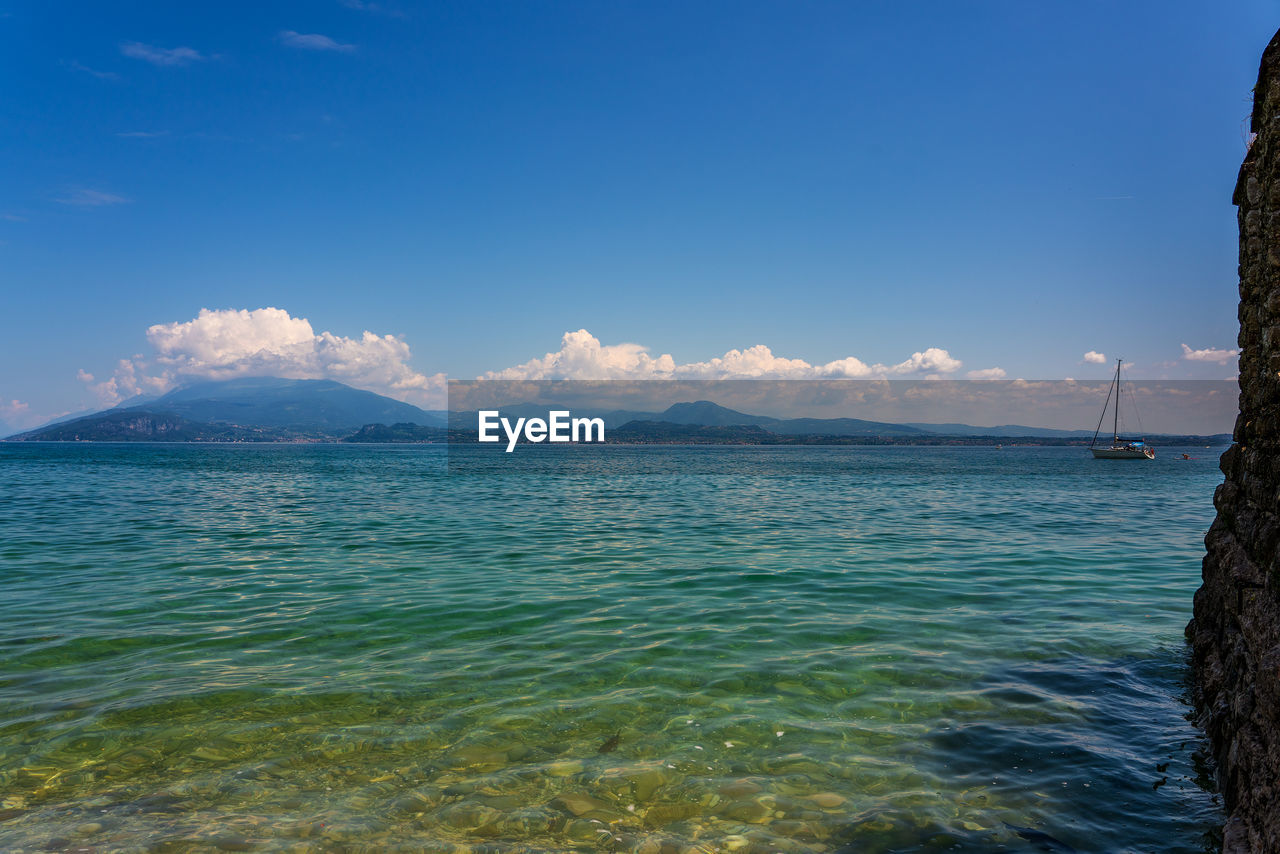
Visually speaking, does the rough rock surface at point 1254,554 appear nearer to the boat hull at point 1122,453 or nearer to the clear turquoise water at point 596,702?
the clear turquoise water at point 596,702

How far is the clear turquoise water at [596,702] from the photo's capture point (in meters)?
5.72

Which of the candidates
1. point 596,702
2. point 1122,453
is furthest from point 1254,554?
point 1122,453

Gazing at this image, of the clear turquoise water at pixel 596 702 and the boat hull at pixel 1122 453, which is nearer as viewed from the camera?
the clear turquoise water at pixel 596 702

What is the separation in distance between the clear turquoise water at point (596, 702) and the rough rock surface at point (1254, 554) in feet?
2.00

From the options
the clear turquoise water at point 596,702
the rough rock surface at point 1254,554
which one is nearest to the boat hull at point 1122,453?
the clear turquoise water at point 596,702

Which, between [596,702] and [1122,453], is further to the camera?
[1122,453]

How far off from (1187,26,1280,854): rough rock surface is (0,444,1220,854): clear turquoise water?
61 centimetres

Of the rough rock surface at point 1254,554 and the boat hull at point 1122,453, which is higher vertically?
the rough rock surface at point 1254,554

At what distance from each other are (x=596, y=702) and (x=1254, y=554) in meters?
7.05

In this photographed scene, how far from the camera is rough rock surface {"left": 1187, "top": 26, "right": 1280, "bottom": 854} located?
16.0 feet

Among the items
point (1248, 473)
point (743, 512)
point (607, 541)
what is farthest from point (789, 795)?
point (743, 512)

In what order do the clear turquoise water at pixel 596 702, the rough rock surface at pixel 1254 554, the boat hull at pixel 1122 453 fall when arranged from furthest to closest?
the boat hull at pixel 1122 453, the clear turquoise water at pixel 596 702, the rough rock surface at pixel 1254 554

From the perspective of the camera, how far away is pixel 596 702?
820cm

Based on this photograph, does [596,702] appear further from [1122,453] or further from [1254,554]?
[1122,453]
